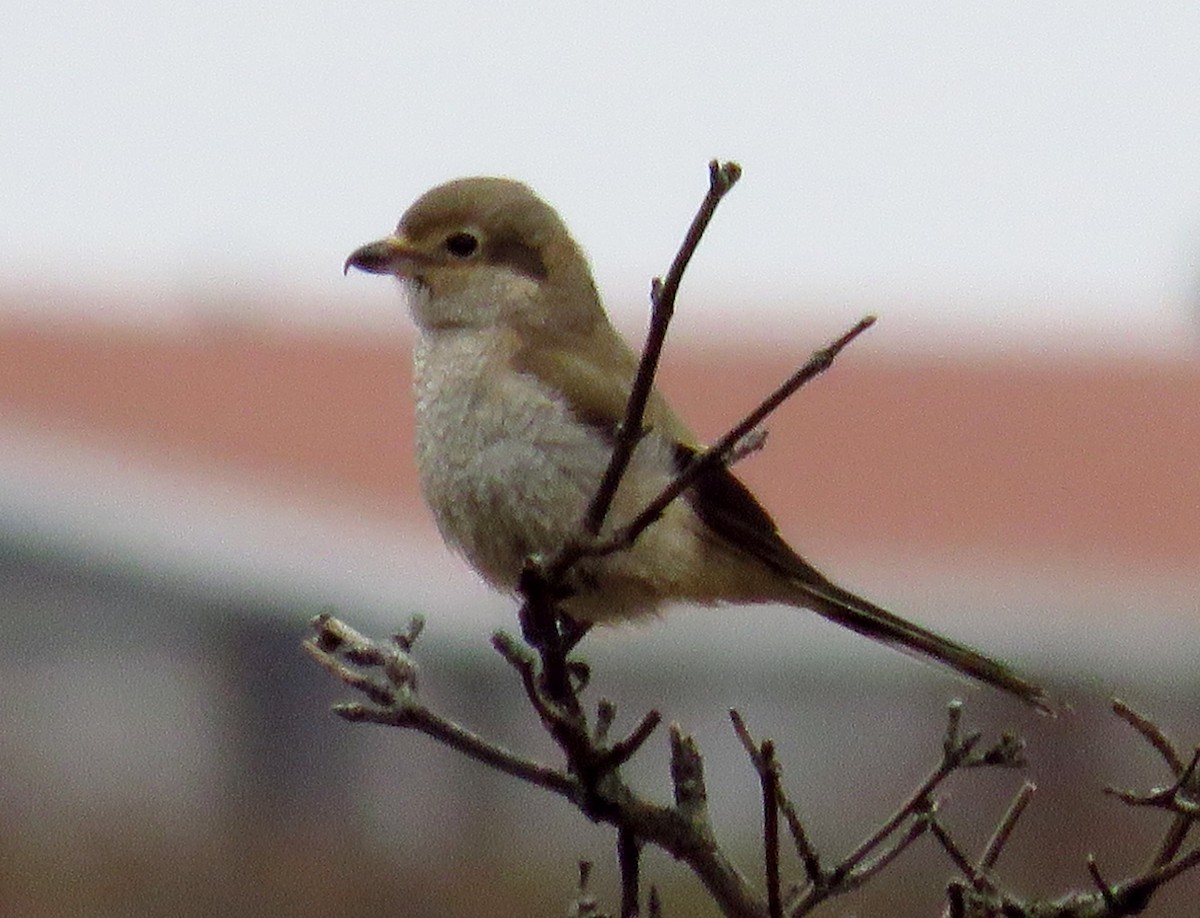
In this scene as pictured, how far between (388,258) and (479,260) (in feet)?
0.59

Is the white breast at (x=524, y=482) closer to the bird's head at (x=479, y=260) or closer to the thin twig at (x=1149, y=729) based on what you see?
the bird's head at (x=479, y=260)

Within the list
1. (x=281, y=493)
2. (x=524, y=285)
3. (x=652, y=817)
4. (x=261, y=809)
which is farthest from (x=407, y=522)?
(x=652, y=817)

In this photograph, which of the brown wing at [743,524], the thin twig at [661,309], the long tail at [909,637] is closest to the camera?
the thin twig at [661,309]

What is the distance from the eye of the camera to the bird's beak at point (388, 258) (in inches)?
181

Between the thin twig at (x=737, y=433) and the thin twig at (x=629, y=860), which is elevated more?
the thin twig at (x=737, y=433)

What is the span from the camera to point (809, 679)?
1487 cm

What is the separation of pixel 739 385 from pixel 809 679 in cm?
350

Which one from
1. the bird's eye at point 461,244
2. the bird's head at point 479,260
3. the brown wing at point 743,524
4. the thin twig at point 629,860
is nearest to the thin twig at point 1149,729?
the thin twig at point 629,860

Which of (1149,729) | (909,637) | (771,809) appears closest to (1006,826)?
(1149,729)

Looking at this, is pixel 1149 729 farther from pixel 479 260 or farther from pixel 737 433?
pixel 479 260

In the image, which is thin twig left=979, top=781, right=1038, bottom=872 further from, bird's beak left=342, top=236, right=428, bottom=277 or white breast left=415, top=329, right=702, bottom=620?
bird's beak left=342, top=236, right=428, bottom=277

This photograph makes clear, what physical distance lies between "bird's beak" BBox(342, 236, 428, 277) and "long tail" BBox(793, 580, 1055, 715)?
98 cm

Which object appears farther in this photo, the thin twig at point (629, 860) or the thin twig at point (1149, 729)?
the thin twig at point (629, 860)

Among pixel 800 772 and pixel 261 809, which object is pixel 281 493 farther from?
pixel 800 772
